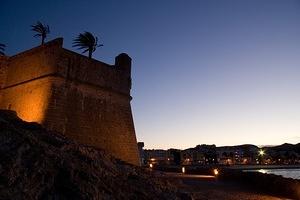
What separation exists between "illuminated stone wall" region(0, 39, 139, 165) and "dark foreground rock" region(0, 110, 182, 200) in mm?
9160

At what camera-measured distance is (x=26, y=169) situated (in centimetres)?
657

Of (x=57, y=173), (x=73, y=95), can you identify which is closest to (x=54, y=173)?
(x=57, y=173)

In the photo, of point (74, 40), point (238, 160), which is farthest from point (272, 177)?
point (238, 160)

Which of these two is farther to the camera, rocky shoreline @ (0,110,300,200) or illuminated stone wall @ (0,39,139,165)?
illuminated stone wall @ (0,39,139,165)

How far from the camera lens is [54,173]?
690 cm

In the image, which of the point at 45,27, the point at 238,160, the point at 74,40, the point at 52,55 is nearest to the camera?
the point at 52,55

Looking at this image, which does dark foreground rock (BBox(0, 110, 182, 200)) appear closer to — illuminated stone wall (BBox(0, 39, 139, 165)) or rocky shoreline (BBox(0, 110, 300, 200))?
rocky shoreline (BBox(0, 110, 300, 200))

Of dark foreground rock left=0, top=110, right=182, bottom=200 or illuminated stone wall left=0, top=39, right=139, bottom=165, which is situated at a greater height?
illuminated stone wall left=0, top=39, right=139, bottom=165

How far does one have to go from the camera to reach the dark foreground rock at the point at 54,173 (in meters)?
6.22

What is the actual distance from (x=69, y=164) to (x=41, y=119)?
10.6m

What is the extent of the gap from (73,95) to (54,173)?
12.7 metres

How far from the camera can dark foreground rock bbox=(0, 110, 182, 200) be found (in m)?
6.22

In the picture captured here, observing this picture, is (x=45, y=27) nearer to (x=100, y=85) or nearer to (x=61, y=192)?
(x=100, y=85)

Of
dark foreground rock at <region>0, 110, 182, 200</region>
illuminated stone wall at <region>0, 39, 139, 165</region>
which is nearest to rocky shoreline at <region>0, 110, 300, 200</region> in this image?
dark foreground rock at <region>0, 110, 182, 200</region>
